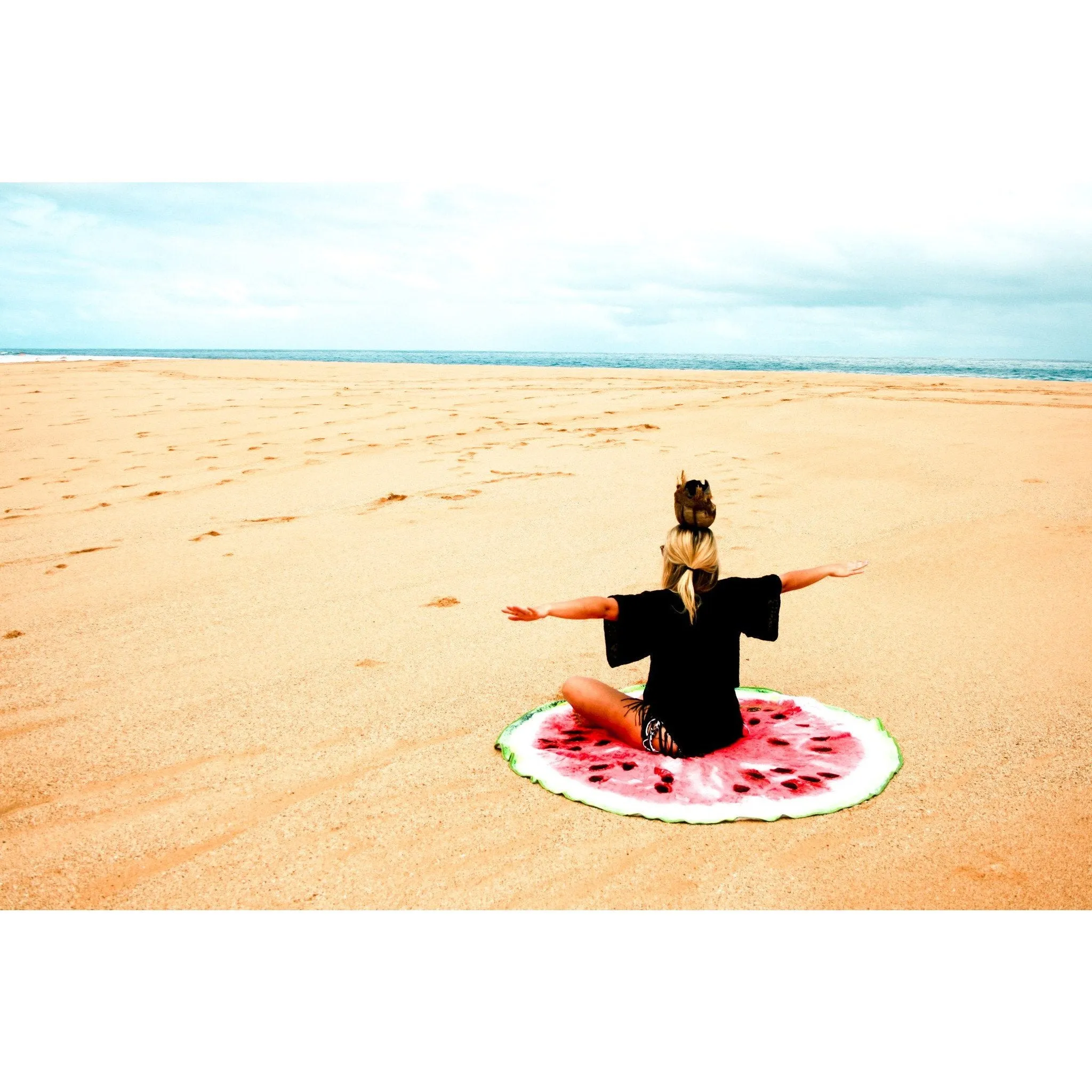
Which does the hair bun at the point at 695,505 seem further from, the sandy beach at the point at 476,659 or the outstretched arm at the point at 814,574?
the sandy beach at the point at 476,659

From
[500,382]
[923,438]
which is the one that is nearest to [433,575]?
[923,438]

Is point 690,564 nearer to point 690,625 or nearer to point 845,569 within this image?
point 690,625

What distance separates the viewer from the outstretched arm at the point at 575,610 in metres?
2.65

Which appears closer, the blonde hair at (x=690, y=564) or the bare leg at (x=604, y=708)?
the blonde hair at (x=690, y=564)

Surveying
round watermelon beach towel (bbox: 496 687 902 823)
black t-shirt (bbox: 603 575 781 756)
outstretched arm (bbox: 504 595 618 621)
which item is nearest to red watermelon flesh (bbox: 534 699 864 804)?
round watermelon beach towel (bbox: 496 687 902 823)

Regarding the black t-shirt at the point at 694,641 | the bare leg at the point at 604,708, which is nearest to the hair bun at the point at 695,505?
the black t-shirt at the point at 694,641

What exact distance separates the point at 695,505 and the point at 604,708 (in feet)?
A: 2.68

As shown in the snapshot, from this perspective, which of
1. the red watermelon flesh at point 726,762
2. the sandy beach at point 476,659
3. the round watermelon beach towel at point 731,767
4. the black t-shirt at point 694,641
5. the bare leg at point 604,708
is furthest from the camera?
the bare leg at point 604,708

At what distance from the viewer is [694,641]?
2.77 m

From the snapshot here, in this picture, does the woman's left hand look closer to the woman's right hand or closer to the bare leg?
the bare leg

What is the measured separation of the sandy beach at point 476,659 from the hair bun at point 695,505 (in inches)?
35.9

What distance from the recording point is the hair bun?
105 inches

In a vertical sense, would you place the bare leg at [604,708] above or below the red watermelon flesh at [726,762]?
above

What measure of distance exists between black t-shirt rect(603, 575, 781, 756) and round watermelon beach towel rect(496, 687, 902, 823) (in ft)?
0.46
